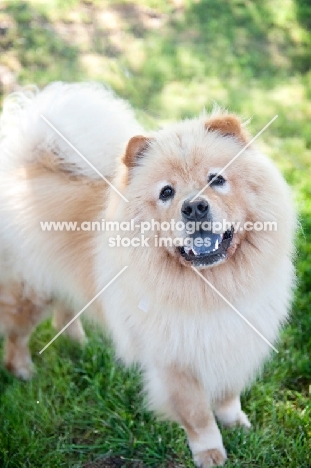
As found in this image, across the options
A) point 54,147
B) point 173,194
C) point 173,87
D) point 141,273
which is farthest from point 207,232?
point 173,87

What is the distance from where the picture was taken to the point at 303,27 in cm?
728

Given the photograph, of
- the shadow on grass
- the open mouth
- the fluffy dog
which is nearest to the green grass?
the shadow on grass

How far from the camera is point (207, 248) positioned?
92.7 inches

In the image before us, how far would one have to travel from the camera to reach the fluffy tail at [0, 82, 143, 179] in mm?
3039

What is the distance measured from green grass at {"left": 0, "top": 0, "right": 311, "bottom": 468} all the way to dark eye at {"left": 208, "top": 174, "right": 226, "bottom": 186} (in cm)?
139

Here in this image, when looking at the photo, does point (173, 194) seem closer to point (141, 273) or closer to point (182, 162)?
point (182, 162)

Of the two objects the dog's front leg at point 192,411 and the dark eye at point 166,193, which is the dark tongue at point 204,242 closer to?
the dark eye at point 166,193

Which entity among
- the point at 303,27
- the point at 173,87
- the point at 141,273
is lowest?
the point at 141,273

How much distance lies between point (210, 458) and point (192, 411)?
0.28m

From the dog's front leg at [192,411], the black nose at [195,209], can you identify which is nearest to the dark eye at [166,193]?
the black nose at [195,209]

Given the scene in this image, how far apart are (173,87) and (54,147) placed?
3600 mm

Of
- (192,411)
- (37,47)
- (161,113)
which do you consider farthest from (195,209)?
(37,47)

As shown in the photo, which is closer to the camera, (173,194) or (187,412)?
(173,194)

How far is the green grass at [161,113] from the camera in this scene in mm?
2889
